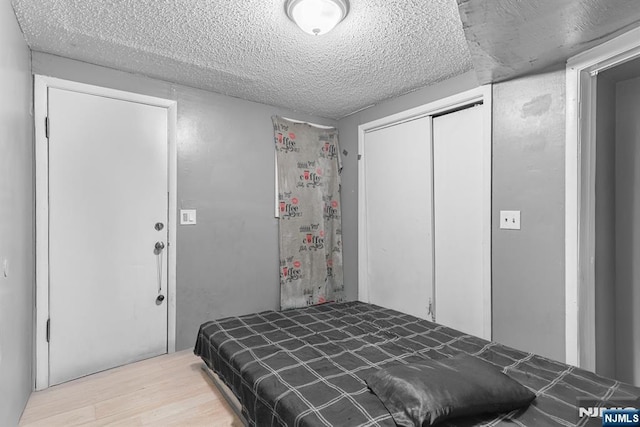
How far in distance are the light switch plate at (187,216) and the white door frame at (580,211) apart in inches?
104

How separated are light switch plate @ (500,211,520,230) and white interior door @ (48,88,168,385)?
2521 millimetres

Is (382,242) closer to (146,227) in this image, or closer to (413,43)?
(413,43)

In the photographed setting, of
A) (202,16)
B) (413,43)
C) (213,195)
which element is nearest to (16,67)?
(202,16)

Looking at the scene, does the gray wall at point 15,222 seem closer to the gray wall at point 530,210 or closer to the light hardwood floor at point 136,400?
the light hardwood floor at point 136,400

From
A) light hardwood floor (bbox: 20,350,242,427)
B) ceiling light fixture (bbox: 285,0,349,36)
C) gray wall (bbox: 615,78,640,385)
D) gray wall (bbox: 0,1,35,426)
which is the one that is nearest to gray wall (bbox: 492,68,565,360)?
gray wall (bbox: 615,78,640,385)

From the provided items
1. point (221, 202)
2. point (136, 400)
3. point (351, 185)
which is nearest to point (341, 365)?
point (136, 400)

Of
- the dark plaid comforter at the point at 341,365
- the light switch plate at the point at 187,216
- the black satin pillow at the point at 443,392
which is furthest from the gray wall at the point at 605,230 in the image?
the light switch plate at the point at 187,216

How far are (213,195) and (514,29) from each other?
2.38 meters

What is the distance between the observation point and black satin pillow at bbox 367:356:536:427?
→ 3.53 feet

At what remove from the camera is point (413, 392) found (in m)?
1.14

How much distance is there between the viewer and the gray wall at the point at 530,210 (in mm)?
1938

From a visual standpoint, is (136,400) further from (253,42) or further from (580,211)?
(580,211)

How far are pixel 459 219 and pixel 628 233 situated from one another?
1084 millimetres

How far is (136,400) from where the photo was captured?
6.32 ft
